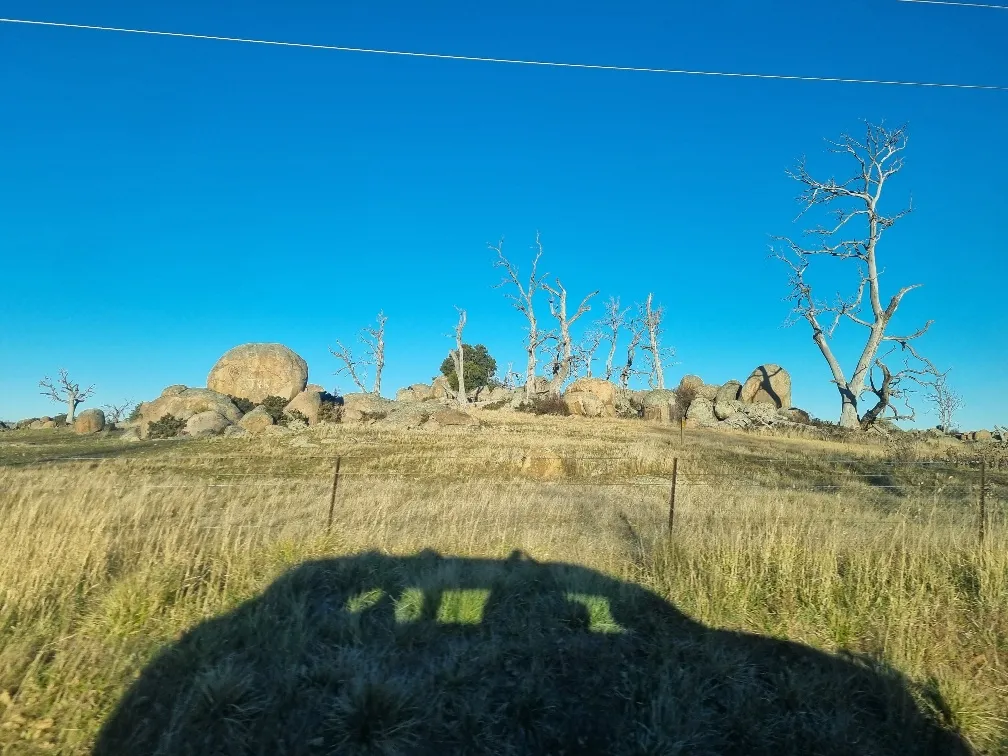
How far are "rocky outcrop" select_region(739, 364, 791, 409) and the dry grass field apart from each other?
38057 millimetres

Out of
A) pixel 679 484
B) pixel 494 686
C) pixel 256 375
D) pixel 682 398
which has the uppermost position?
pixel 682 398

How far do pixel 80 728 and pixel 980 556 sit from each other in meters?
8.61

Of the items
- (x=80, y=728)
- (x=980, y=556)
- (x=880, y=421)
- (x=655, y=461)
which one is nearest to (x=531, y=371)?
(x=880, y=421)

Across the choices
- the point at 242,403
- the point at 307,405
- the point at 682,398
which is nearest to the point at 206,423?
the point at 242,403

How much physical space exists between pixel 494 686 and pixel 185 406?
120 feet

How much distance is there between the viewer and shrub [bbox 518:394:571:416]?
42344 millimetres

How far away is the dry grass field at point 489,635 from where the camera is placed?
432 centimetres

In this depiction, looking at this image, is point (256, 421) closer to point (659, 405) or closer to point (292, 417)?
point (292, 417)

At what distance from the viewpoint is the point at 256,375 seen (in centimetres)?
4197

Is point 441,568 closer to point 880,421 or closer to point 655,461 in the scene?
point 655,461

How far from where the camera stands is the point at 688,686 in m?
4.84

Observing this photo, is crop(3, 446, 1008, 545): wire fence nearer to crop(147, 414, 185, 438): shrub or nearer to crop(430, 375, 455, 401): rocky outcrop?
crop(147, 414, 185, 438): shrub

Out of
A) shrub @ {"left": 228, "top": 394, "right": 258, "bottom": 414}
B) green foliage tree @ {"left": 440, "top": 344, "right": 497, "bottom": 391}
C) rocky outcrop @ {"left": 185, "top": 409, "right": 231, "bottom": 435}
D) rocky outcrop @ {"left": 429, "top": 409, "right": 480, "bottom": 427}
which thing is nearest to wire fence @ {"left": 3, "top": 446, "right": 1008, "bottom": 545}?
rocky outcrop @ {"left": 429, "top": 409, "right": 480, "bottom": 427}

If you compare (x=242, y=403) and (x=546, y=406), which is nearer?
(x=242, y=403)
